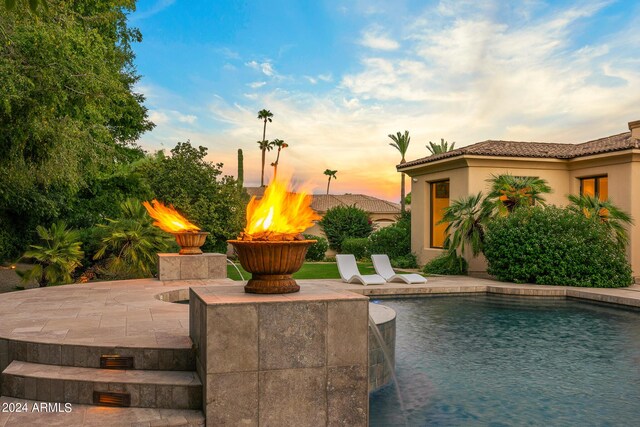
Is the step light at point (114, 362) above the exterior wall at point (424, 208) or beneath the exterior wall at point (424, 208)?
beneath

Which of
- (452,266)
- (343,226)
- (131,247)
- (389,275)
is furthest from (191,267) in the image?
(343,226)

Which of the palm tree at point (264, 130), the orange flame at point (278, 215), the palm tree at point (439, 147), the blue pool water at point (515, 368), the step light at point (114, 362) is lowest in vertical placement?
the blue pool water at point (515, 368)

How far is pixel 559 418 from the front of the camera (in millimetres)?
5191

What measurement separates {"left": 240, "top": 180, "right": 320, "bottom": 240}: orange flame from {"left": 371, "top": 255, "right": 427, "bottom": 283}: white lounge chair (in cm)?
938

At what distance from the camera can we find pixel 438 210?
68.1 ft

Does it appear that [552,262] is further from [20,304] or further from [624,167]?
A: [20,304]

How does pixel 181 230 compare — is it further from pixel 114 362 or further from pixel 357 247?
pixel 357 247

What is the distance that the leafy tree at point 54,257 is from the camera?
12859 mm

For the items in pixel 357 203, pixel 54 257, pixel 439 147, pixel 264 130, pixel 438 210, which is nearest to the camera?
pixel 54 257

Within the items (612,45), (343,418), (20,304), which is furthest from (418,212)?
(343,418)

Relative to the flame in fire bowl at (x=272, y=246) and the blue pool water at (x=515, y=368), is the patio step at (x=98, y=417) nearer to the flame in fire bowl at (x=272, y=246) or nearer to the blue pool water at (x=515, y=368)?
the flame in fire bowl at (x=272, y=246)

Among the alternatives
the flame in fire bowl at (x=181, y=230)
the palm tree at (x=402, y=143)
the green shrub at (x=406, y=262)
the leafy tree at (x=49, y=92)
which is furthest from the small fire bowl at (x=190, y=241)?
the palm tree at (x=402, y=143)

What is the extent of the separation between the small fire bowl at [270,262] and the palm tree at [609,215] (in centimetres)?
1311

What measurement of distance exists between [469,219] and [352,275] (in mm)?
4777
